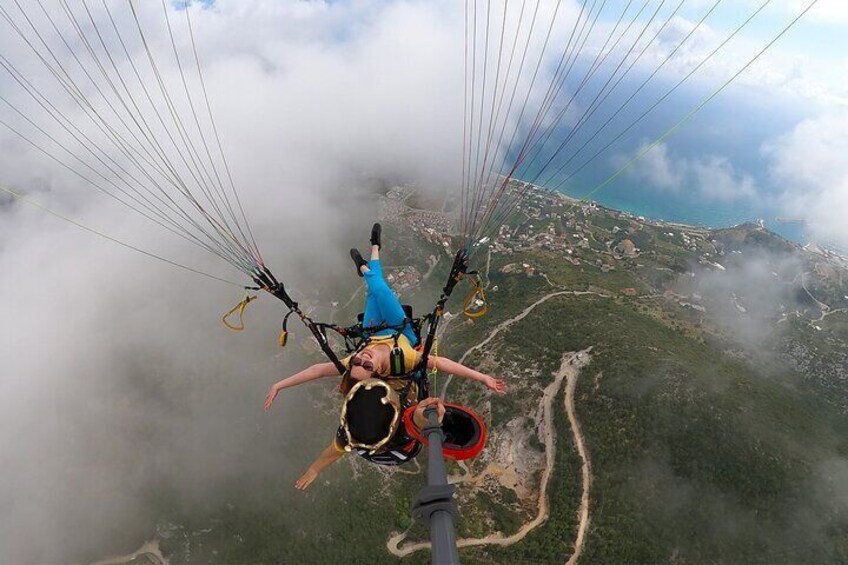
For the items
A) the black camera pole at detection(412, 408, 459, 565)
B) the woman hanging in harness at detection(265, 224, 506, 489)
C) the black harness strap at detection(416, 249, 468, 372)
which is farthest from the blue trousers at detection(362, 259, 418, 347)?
the black camera pole at detection(412, 408, 459, 565)

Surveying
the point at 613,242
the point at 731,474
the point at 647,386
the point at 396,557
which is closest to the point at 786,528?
the point at 731,474

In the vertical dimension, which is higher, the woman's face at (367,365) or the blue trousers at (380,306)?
the blue trousers at (380,306)

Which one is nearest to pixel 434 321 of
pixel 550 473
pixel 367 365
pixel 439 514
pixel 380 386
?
pixel 367 365

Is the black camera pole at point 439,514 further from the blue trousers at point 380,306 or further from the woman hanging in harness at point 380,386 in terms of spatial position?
the blue trousers at point 380,306

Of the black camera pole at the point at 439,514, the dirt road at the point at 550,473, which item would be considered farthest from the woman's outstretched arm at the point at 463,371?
the dirt road at the point at 550,473

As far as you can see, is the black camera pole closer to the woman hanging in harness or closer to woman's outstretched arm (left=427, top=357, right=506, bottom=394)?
the woman hanging in harness

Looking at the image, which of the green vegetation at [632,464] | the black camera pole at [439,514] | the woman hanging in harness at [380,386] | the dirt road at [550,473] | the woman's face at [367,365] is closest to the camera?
→ the black camera pole at [439,514]

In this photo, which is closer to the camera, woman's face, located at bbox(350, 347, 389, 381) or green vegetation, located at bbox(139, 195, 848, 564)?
woman's face, located at bbox(350, 347, 389, 381)

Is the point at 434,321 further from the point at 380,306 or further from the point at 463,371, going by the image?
the point at 380,306

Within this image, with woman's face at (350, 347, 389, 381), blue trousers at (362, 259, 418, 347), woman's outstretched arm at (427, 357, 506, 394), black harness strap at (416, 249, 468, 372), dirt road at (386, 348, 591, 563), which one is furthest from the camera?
dirt road at (386, 348, 591, 563)

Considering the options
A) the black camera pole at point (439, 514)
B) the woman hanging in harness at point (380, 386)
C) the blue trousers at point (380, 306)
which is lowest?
the black camera pole at point (439, 514)
